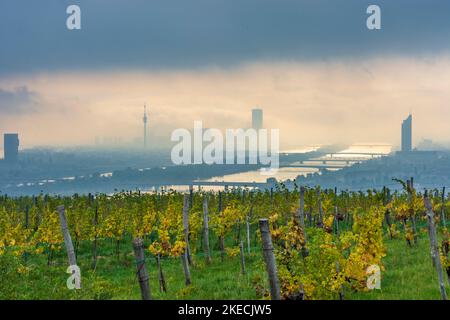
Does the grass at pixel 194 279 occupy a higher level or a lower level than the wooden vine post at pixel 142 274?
lower

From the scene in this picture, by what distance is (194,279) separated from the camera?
52.1 feet

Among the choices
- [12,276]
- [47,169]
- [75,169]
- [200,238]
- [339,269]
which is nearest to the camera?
[12,276]

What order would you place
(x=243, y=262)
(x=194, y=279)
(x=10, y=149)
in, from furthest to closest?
1. (x=10, y=149)
2. (x=194, y=279)
3. (x=243, y=262)

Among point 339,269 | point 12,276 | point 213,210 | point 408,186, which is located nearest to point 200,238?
point 213,210

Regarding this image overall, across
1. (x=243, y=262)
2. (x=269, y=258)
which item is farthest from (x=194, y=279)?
(x=269, y=258)

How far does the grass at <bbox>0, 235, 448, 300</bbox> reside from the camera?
8.96 metres

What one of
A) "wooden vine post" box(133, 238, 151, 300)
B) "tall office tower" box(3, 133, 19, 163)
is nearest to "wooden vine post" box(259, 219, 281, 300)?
"wooden vine post" box(133, 238, 151, 300)

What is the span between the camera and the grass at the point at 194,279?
29.4 feet

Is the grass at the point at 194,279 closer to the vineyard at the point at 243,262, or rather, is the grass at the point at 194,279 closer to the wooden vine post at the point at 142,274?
the vineyard at the point at 243,262

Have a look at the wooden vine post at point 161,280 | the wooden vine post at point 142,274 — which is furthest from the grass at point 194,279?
the wooden vine post at point 142,274

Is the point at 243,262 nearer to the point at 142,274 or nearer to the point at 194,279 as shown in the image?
the point at 194,279
